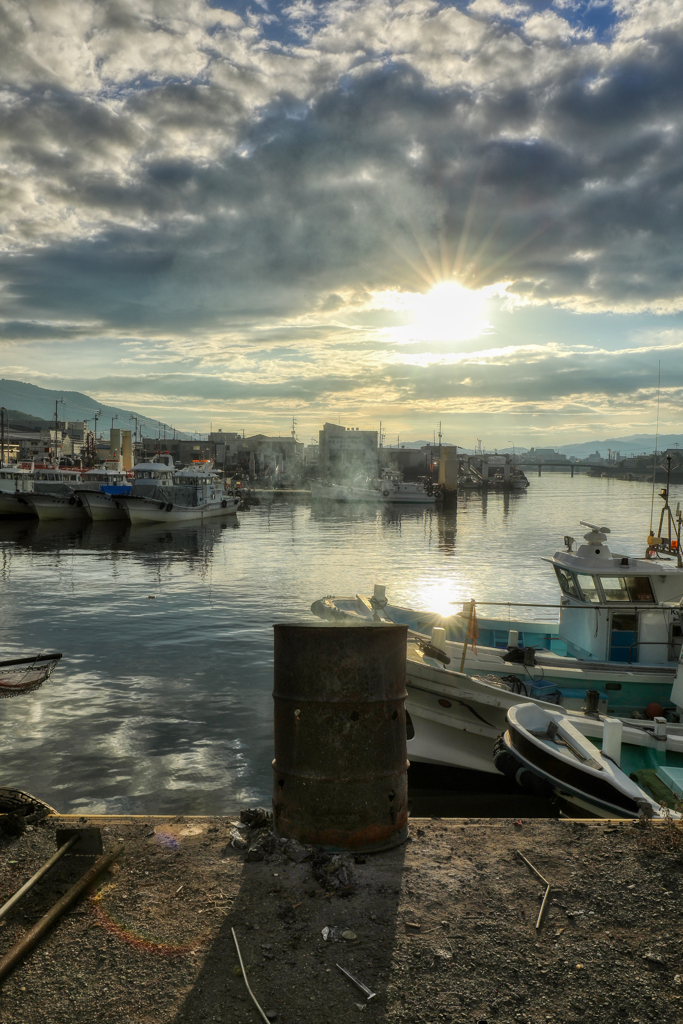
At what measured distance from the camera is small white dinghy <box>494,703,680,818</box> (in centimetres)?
845

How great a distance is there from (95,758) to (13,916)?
7.71m

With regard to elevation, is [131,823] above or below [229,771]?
A: above

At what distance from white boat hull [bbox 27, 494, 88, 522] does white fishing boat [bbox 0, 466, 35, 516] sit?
123 cm

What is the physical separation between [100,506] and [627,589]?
54267 millimetres

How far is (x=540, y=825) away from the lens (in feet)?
21.7

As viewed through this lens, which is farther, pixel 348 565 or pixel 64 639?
pixel 348 565

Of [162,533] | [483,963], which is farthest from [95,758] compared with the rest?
[162,533]

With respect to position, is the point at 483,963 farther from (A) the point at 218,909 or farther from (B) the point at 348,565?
(B) the point at 348,565

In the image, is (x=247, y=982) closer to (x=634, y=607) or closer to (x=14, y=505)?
(x=634, y=607)

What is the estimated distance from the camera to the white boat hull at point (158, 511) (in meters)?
59.1

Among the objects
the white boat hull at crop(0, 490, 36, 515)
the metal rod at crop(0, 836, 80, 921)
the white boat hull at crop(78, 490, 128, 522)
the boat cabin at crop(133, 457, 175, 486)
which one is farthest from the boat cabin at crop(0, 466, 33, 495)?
the metal rod at crop(0, 836, 80, 921)

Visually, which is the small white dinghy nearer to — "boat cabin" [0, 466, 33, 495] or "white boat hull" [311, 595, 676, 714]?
"white boat hull" [311, 595, 676, 714]

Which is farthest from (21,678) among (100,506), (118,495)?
(100,506)

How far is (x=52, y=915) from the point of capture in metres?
4.85
